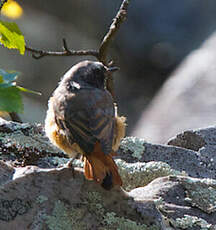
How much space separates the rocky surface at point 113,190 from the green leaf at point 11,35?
926 millimetres

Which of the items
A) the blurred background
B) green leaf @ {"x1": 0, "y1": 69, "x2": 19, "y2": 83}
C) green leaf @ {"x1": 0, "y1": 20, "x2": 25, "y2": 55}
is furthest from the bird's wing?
the blurred background

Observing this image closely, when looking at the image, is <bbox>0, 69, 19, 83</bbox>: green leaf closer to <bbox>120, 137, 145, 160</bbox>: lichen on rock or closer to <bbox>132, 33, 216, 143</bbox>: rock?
<bbox>120, 137, 145, 160</bbox>: lichen on rock

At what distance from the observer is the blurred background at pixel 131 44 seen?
11250mm

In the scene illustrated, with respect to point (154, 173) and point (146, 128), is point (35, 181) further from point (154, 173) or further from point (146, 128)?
point (146, 128)

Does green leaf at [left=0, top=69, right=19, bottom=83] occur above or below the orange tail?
above

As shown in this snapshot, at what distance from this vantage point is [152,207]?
3207 mm

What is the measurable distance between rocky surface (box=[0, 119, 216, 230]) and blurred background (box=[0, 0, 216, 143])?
19.6 feet

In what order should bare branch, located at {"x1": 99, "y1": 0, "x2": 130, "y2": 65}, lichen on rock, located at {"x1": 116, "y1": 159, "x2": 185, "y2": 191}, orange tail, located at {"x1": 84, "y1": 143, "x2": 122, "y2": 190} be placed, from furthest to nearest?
bare branch, located at {"x1": 99, "y1": 0, "x2": 130, "y2": 65} < lichen on rock, located at {"x1": 116, "y1": 159, "x2": 185, "y2": 191} < orange tail, located at {"x1": 84, "y1": 143, "x2": 122, "y2": 190}

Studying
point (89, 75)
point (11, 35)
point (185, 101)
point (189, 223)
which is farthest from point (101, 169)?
point (185, 101)

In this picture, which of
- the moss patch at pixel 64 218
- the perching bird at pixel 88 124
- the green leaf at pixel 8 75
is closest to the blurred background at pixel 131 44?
the perching bird at pixel 88 124

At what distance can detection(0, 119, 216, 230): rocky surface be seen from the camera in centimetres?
305

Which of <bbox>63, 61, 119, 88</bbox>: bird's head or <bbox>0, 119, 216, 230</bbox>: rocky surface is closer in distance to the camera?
<bbox>0, 119, 216, 230</bbox>: rocky surface

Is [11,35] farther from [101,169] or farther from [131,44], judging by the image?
[131,44]

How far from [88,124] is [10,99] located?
1.60 m
